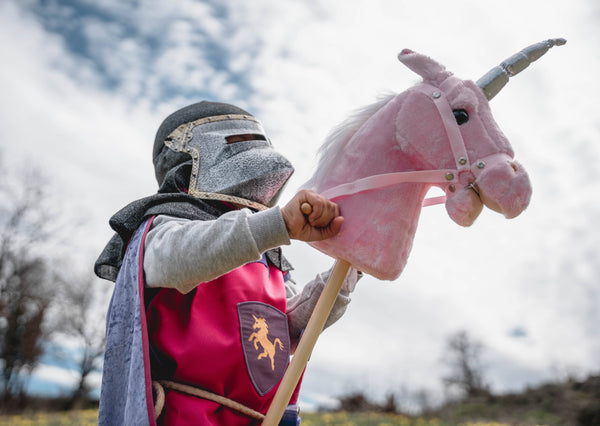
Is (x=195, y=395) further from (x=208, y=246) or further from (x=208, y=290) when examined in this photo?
(x=208, y=246)

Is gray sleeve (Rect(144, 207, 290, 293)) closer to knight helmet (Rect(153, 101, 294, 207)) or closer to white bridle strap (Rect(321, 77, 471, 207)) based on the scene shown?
white bridle strap (Rect(321, 77, 471, 207))

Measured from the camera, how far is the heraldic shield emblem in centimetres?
153

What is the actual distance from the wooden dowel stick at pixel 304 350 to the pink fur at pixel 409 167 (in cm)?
8

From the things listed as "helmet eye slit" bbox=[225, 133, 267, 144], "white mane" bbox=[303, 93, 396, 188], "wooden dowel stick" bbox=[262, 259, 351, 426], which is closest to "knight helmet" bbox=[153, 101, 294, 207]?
"helmet eye slit" bbox=[225, 133, 267, 144]

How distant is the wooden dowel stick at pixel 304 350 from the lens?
1407 millimetres

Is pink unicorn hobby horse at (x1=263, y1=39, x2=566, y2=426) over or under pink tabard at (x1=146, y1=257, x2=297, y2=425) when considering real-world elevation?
over

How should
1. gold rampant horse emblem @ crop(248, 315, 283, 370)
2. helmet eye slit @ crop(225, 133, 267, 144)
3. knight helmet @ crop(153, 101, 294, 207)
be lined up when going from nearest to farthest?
1. gold rampant horse emblem @ crop(248, 315, 283, 370)
2. knight helmet @ crop(153, 101, 294, 207)
3. helmet eye slit @ crop(225, 133, 267, 144)

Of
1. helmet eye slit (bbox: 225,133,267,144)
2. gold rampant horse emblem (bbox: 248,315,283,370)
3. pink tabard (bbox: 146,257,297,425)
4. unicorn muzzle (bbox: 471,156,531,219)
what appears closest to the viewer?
unicorn muzzle (bbox: 471,156,531,219)

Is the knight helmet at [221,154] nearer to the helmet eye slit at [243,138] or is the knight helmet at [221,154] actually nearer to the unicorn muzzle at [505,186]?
the helmet eye slit at [243,138]

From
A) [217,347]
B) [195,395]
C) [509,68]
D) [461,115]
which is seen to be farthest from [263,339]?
[509,68]

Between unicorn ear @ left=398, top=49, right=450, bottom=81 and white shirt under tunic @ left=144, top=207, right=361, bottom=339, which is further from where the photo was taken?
unicorn ear @ left=398, top=49, right=450, bottom=81

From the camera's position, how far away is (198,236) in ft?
4.49

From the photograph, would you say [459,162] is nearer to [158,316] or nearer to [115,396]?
[158,316]

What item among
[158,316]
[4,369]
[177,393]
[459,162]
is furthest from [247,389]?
[4,369]
